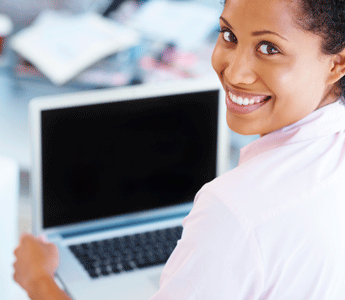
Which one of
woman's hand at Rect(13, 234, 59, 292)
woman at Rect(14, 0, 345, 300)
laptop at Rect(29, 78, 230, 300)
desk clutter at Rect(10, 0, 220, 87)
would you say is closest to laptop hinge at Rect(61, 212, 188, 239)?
laptop at Rect(29, 78, 230, 300)

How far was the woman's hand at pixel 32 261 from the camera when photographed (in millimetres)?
795

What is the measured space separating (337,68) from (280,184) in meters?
0.15

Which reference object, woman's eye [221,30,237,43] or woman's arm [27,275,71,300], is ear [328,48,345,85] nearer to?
woman's eye [221,30,237,43]

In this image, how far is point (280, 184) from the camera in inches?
21.2

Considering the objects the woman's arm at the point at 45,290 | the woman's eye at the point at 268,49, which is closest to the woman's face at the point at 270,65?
the woman's eye at the point at 268,49

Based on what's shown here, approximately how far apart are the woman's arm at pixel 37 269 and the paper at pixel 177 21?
3.65 feet

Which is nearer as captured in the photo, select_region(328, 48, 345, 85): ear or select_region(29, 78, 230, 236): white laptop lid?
select_region(328, 48, 345, 85): ear

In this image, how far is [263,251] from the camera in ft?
1.71

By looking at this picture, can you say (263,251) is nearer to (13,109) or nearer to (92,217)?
(92,217)

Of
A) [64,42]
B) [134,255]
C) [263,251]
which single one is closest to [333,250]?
[263,251]

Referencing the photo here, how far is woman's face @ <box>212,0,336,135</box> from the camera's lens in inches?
20.7

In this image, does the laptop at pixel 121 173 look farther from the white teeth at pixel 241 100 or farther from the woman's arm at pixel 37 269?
the white teeth at pixel 241 100

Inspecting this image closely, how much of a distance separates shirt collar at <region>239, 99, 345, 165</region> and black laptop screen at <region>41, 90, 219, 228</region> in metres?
0.49

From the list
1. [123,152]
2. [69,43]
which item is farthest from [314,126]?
[69,43]
